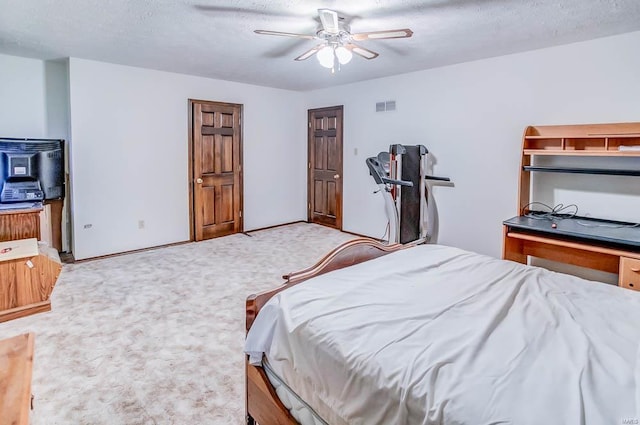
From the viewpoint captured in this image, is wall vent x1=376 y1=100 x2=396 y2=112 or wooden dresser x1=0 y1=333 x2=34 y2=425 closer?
→ wooden dresser x1=0 y1=333 x2=34 y2=425

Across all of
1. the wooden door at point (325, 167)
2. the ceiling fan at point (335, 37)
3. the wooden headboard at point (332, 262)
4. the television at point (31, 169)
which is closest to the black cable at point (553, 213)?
the wooden headboard at point (332, 262)

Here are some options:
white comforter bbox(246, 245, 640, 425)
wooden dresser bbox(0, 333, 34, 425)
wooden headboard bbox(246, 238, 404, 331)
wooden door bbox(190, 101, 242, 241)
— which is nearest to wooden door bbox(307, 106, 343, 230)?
wooden door bbox(190, 101, 242, 241)

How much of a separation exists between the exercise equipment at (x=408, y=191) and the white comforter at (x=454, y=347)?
2.57 metres

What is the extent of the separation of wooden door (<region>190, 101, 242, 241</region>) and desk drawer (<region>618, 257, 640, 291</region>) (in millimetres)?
4771

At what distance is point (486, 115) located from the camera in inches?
164

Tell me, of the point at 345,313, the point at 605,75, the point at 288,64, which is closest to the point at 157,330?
the point at 345,313

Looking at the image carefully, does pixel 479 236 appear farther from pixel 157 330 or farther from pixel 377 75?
pixel 157 330

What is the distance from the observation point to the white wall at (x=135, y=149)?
440cm

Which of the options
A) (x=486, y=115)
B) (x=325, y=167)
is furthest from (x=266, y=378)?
(x=325, y=167)

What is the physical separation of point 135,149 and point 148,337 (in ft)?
9.56

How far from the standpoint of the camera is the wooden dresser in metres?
1.18

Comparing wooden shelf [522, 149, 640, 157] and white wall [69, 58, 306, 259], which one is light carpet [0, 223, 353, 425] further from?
wooden shelf [522, 149, 640, 157]

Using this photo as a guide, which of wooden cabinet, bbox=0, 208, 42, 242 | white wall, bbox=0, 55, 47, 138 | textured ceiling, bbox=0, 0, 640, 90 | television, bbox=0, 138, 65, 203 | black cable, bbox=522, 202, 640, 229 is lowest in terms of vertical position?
wooden cabinet, bbox=0, 208, 42, 242

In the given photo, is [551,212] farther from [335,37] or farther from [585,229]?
[335,37]
